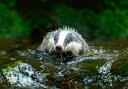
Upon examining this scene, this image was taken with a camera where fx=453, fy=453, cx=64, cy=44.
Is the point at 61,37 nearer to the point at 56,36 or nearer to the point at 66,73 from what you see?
the point at 56,36

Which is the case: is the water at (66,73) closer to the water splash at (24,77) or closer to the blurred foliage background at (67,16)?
the water splash at (24,77)

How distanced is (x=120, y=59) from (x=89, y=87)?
768 mm

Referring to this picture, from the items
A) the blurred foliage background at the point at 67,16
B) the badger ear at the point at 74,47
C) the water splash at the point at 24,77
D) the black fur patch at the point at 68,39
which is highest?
the blurred foliage background at the point at 67,16

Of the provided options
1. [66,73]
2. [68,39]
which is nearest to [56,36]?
[68,39]

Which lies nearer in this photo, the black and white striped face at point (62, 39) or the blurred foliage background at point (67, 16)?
the black and white striped face at point (62, 39)

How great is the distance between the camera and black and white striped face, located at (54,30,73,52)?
22.5 feet

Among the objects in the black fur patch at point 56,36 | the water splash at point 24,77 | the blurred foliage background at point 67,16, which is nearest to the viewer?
the water splash at point 24,77

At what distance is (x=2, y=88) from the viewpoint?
5348 mm

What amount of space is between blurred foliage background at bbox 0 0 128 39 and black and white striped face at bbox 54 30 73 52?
4.09m

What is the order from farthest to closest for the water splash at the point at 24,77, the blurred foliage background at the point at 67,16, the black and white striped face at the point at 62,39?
the blurred foliage background at the point at 67,16, the black and white striped face at the point at 62,39, the water splash at the point at 24,77

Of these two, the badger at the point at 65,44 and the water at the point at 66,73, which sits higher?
the badger at the point at 65,44

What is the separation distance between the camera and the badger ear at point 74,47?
23.4 ft

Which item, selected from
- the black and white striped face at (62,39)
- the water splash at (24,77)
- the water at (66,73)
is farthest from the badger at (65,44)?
the water splash at (24,77)

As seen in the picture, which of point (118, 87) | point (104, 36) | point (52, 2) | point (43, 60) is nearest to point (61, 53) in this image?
point (43, 60)
